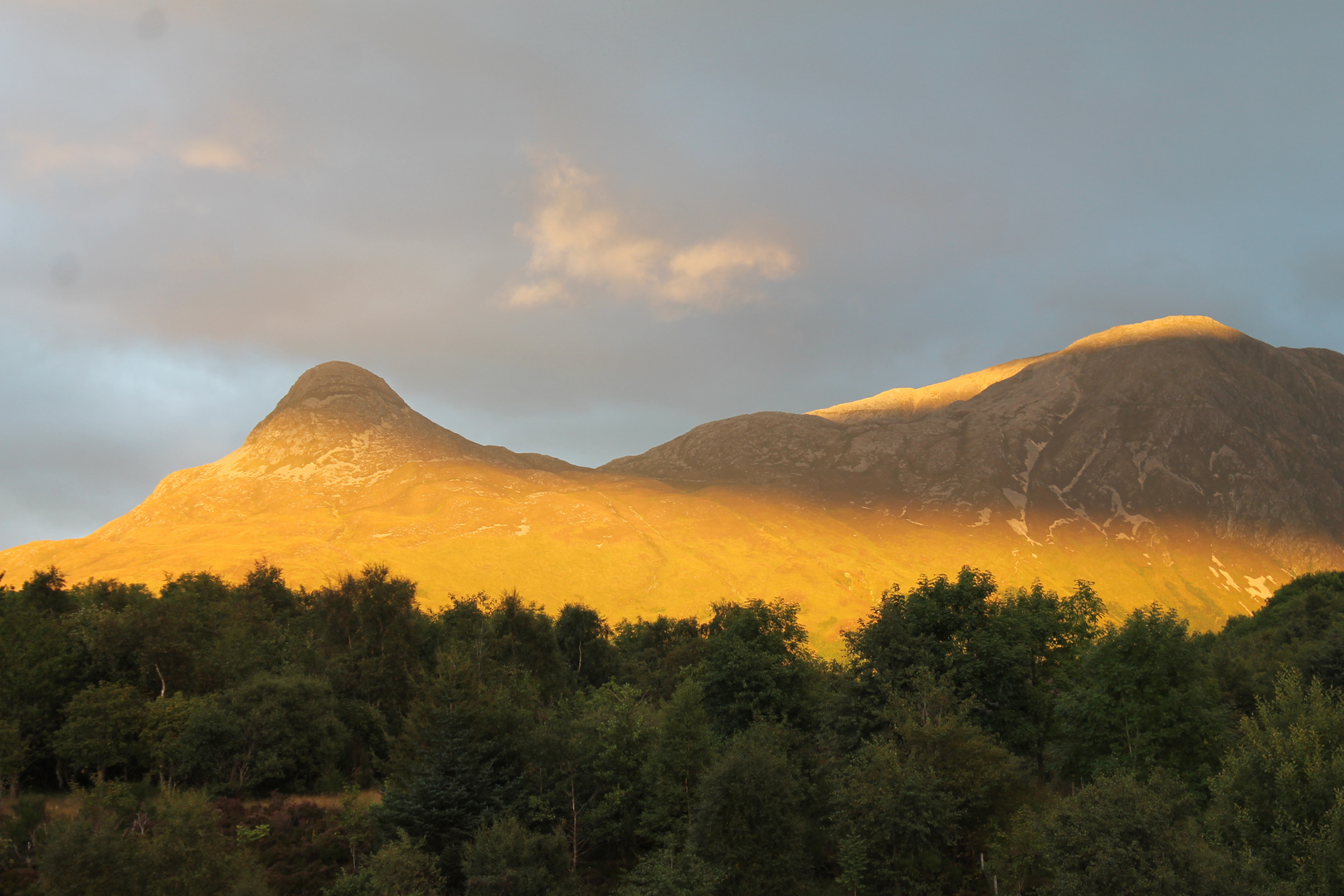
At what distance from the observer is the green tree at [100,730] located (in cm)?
4766

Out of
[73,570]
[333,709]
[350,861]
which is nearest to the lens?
[350,861]

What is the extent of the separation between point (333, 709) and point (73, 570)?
153 m

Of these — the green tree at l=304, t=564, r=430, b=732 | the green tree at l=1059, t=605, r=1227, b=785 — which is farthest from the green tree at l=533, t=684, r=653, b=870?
the green tree at l=1059, t=605, r=1227, b=785

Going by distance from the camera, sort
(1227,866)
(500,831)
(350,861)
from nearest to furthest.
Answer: (1227,866), (500,831), (350,861)

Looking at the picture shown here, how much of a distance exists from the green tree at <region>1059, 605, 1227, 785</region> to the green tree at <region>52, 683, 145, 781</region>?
59.5 metres

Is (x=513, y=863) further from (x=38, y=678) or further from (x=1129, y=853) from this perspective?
(x=38, y=678)

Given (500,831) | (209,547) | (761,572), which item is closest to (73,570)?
(209,547)

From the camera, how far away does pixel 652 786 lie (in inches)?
1736

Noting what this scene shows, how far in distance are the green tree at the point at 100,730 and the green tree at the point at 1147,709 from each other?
195 ft

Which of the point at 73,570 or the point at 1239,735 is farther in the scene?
the point at 73,570

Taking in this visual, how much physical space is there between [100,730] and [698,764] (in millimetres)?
38099

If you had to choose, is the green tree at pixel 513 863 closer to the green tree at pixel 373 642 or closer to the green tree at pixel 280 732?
the green tree at pixel 280 732

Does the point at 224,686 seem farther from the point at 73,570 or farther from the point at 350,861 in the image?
the point at 73,570

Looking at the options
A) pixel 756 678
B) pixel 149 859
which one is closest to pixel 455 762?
pixel 149 859
